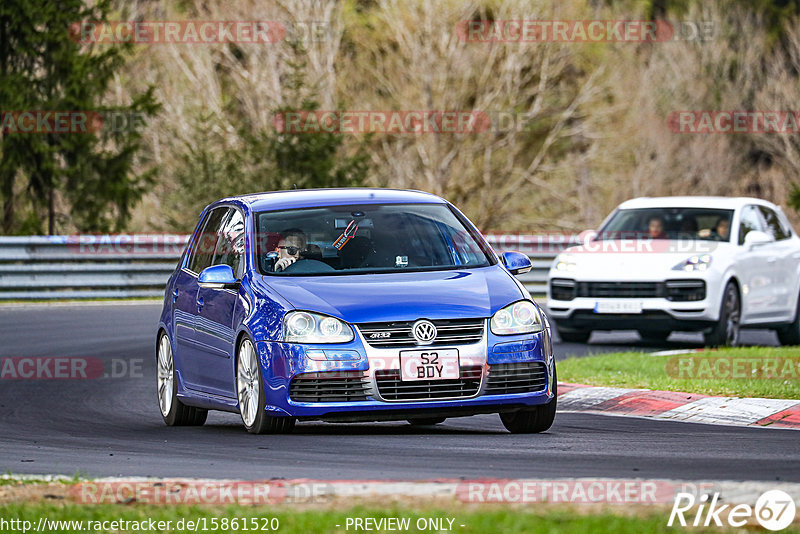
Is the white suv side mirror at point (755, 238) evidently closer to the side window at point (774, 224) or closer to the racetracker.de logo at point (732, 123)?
the side window at point (774, 224)

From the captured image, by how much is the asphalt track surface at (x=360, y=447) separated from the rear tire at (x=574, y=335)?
6.94m

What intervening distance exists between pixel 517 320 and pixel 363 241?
4.54 feet

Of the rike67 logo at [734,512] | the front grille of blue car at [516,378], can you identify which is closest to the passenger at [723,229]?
the front grille of blue car at [516,378]

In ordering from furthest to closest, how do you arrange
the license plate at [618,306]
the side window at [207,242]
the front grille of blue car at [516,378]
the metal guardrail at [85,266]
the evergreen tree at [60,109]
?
the evergreen tree at [60,109] → the metal guardrail at [85,266] → the license plate at [618,306] → the side window at [207,242] → the front grille of blue car at [516,378]

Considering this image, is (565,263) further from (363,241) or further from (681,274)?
(363,241)

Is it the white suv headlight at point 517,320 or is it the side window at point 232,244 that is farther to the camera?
the side window at point 232,244

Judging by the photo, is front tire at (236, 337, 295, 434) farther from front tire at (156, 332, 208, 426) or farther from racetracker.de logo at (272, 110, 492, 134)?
racetracker.de logo at (272, 110, 492, 134)

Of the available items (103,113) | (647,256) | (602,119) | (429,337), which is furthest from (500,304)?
(602,119)

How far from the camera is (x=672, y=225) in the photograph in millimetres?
19531

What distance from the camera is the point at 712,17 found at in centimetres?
6228

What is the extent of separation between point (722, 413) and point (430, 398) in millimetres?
3010

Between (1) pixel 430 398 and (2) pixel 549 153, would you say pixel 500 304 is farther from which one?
(2) pixel 549 153

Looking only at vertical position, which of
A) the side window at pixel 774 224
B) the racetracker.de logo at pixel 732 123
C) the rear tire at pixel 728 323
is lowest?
the racetracker.de logo at pixel 732 123

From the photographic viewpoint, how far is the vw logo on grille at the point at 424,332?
32.1 feet
